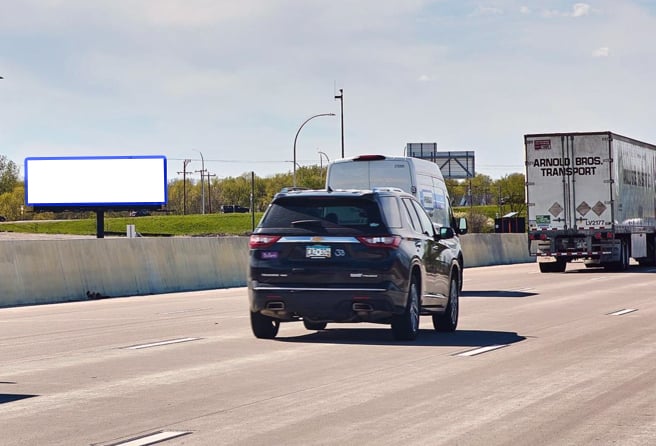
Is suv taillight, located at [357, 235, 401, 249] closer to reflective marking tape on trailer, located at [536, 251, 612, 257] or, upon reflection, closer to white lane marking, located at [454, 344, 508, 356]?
white lane marking, located at [454, 344, 508, 356]

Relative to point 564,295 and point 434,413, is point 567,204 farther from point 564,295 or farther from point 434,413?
point 434,413

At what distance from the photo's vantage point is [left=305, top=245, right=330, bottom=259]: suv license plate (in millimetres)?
15547

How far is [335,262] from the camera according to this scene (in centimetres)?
1548

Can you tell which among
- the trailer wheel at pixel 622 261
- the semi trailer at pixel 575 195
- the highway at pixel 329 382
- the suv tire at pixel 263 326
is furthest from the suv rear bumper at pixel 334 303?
the trailer wheel at pixel 622 261

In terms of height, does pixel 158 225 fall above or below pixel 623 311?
above

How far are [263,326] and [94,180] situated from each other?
51.1m

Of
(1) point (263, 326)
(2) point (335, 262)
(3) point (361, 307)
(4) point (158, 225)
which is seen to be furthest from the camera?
(4) point (158, 225)

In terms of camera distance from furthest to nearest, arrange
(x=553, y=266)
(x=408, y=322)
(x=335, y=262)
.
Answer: (x=553, y=266) → (x=408, y=322) → (x=335, y=262)

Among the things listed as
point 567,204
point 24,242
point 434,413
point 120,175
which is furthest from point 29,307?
point 120,175

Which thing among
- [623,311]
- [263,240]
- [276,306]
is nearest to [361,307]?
[276,306]

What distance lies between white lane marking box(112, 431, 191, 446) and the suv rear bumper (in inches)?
266

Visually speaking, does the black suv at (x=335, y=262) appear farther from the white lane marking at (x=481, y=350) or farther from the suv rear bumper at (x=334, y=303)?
the white lane marking at (x=481, y=350)

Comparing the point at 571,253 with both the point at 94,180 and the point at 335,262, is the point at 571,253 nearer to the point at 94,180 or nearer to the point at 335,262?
the point at 335,262

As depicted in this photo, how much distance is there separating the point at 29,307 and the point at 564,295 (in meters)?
10.6
